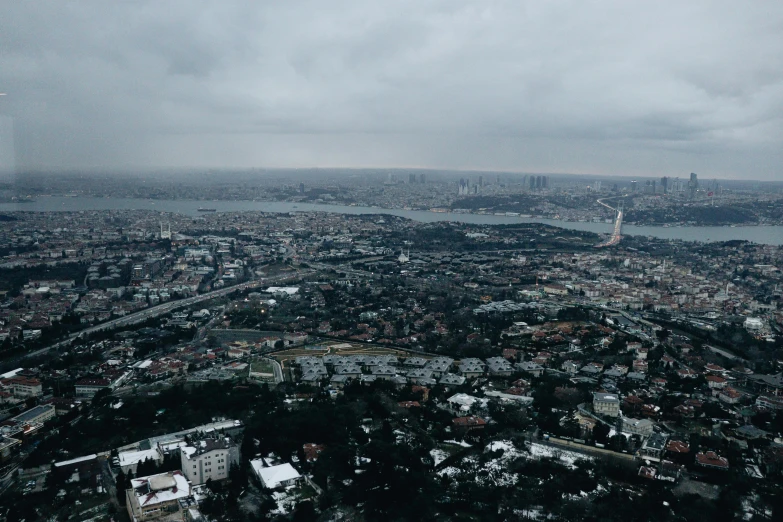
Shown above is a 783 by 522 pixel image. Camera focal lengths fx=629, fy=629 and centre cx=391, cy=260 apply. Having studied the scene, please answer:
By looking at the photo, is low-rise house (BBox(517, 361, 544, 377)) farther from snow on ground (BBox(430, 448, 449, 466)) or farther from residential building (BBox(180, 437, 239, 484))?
residential building (BBox(180, 437, 239, 484))

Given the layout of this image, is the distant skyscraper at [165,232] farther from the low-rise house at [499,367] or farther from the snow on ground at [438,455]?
the snow on ground at [438,455]

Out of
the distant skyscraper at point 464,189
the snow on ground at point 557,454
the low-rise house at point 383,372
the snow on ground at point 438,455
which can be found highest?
the distant skyscraper at point 464,189

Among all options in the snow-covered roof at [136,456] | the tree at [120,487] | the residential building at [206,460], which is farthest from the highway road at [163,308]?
the residential building at [206,460]

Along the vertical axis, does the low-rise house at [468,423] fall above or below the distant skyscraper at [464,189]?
below

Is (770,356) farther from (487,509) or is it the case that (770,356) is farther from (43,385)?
(43,385)

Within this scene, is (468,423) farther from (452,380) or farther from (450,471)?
(452,380)

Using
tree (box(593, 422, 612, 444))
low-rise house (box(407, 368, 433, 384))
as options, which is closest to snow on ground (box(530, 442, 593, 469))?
tree (box(593, 422, 612, 444))

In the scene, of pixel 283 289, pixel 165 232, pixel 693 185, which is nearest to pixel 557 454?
pixel 283 289
